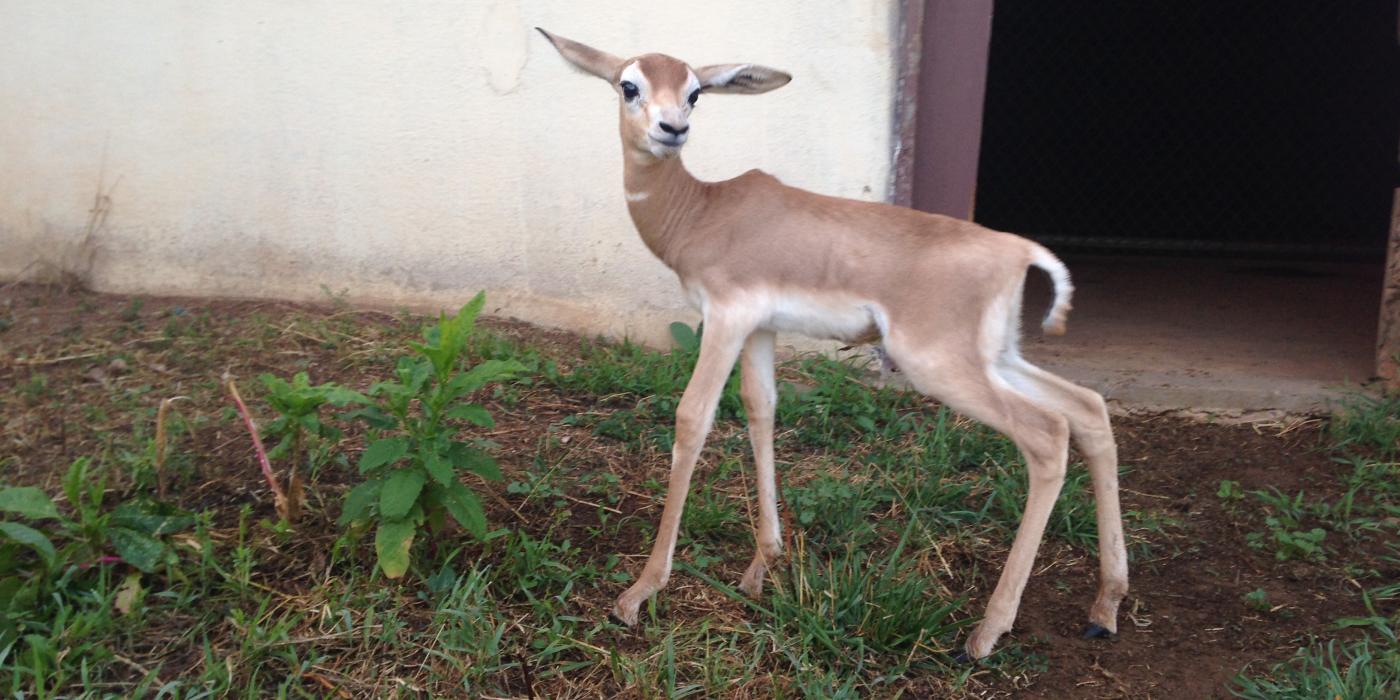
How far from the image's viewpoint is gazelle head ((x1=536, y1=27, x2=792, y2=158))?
3.21 meters

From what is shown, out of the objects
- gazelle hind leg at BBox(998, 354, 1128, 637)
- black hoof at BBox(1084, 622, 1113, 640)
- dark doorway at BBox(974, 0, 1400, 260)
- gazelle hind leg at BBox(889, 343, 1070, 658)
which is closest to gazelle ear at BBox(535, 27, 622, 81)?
gazelle hind leg at BBox(889, 343, 1070, 658)

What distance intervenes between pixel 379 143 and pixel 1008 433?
338 cm

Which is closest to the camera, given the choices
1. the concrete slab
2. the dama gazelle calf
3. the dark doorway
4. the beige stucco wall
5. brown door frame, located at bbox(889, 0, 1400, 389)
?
the dama gazelle calf

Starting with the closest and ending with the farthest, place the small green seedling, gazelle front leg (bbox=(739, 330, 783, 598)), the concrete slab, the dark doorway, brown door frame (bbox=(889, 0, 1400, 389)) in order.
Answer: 1. the small green seedling
2. gazelle front leg (bbox=(739, 330, 783, 598))
3. brown door frame (bbox=(889, 0, 1400, 389))
4. the concrete slab
5. the dark doorway

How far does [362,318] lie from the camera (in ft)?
17.3

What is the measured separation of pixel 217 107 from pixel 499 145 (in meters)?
1.31

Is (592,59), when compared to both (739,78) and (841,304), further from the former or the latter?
(841,304)

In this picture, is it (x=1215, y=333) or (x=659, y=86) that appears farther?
(x=1215, y=333)

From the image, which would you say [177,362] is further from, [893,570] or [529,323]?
[893,570]

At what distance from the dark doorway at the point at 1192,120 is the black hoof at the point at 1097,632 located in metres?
6.87

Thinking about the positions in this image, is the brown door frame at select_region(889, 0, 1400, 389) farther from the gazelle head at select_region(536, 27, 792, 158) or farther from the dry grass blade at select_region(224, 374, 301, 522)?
the dry grass blade at select_region(224, 374, 301, 522)

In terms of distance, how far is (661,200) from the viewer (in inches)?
138

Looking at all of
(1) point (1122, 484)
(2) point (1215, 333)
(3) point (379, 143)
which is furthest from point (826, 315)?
(2) point (1215, 333)

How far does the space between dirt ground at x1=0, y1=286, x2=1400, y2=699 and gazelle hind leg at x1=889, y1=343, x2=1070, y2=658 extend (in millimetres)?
170
